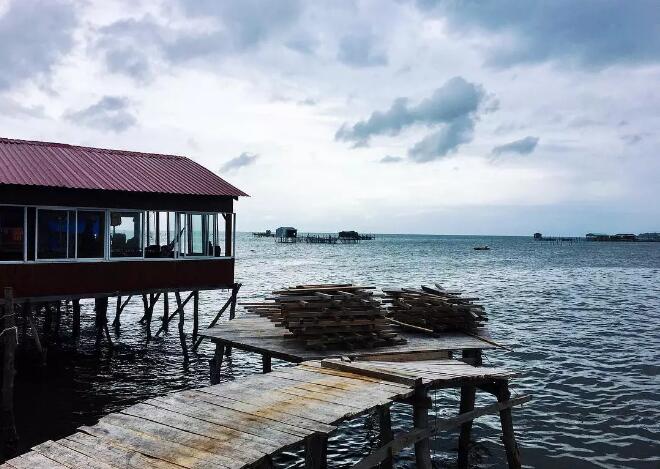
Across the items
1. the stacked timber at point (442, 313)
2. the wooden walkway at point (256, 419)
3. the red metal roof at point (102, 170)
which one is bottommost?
the wooden walkway at point (256, 419)

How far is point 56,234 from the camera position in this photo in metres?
20.8

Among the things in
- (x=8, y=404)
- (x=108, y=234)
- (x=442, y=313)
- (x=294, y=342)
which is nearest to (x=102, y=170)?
(x=108, y=234)

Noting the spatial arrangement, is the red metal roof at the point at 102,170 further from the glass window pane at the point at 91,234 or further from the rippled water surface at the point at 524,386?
the rippled water surface at the point at 524,386

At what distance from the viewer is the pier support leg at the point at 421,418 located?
1041 cm

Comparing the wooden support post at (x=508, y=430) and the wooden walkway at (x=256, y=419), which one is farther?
the wooden support post at (x=508, y=430)

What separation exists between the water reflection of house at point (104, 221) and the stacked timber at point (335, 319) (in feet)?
31.2

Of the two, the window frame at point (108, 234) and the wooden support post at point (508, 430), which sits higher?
the window frame at point (108, 234)

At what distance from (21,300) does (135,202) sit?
5296 mm

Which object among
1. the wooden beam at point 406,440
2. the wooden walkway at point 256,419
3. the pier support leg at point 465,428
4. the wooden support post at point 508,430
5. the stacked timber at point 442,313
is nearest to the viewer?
the wooden walkway at point 256,419

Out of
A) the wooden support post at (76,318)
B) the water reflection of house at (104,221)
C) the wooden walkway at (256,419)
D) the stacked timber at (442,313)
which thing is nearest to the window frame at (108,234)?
the water reflection of house at (104,221)

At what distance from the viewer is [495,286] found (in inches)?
2377

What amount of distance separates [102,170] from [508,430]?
1767cm

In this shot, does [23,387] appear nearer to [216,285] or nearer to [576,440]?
[216,285]

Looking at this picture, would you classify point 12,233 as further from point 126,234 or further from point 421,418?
point 421,418
